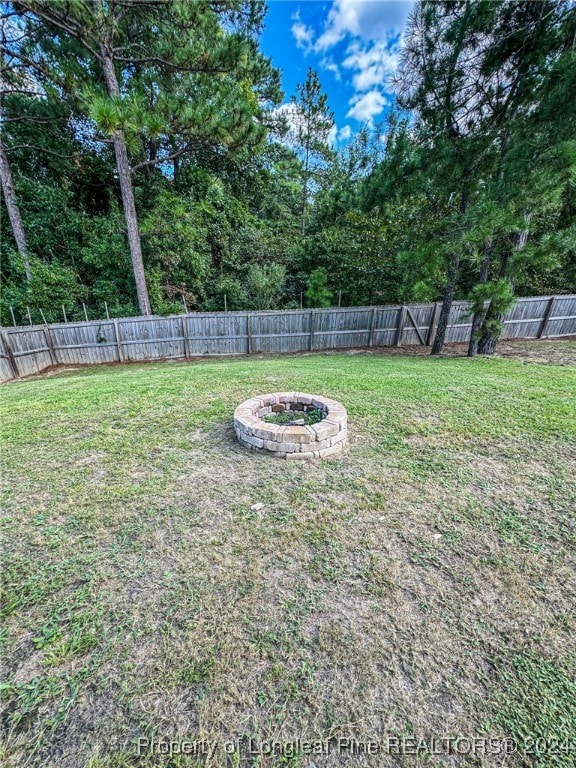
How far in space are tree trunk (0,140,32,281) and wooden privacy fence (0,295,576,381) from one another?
2770mm

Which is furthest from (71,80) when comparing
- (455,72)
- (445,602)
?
(445,602)

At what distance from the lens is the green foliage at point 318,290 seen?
11.0m

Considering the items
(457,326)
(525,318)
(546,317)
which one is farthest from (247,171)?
(546,317)

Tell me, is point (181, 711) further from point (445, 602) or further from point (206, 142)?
point (206, 142)

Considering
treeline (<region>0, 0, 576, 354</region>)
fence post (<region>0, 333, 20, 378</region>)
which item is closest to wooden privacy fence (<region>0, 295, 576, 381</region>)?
fence post (<region>0, 333, 20, 378</region>)

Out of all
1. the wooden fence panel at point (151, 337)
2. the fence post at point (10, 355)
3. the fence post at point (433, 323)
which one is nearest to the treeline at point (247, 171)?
the fence post at point (433, 323)

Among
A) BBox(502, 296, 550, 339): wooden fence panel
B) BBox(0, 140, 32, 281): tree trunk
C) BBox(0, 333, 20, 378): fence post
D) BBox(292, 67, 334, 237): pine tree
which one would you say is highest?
BBox(292, 67, 334, 237): pine tree

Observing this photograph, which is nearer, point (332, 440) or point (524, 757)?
point (524, 757)

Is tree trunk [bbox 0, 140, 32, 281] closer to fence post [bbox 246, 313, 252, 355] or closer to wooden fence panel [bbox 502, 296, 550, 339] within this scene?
fence post [bbox 246, 313, 252, 355]

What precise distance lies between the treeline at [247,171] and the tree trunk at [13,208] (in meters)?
0.04

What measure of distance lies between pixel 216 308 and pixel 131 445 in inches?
355

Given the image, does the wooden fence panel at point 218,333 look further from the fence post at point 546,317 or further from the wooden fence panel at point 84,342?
the fence post at point 546,317

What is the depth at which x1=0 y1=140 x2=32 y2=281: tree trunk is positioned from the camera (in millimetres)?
8727

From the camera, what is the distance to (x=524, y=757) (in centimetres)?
108
